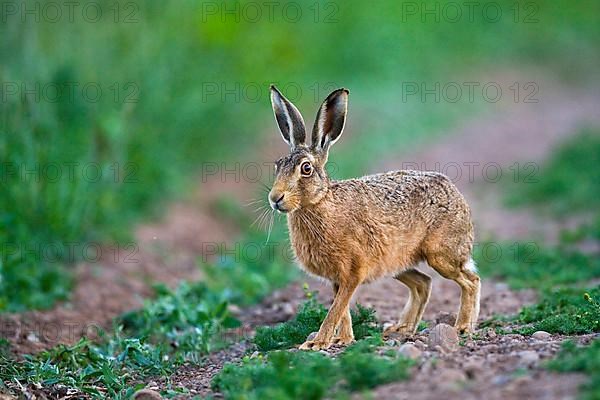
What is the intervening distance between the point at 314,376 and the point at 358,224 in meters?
2.09

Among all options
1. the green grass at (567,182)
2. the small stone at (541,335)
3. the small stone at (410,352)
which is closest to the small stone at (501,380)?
the small stone at (410,352)

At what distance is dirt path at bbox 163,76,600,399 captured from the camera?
4.44 m

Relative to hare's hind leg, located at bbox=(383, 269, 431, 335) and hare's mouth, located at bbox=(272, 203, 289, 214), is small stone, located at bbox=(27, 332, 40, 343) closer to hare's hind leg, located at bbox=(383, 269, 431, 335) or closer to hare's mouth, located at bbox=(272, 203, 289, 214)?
hare's mouth, located at bbox=(272, 203, 289, 214)

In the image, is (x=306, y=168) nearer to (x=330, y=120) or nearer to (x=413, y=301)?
(x=330, y=120)

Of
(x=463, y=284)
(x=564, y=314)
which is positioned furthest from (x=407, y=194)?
(x=564, y=314)

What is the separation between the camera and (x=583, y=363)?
175 inches

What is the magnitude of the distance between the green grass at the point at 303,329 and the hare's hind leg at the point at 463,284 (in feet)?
2.09

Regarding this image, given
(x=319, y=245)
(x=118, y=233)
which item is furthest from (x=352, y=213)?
(x=118, y=233)

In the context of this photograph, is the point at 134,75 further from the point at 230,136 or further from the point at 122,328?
the point at 122,328

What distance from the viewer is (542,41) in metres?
27.8

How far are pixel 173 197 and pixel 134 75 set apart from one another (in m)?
1.75

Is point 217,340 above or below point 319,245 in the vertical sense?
below

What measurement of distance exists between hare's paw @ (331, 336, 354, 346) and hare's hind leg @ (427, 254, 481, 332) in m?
0.97

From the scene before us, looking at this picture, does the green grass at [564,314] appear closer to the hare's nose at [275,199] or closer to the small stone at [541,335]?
the small stone at [541,335]
